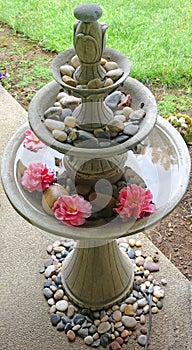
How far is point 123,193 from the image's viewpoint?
1564 millimetres

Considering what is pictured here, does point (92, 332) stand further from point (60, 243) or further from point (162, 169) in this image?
point (162, 169)

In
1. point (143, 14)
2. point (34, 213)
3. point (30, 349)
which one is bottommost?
point (30, 349)

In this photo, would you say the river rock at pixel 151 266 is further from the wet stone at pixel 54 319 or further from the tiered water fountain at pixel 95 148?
the wet stone at pixel 54 319

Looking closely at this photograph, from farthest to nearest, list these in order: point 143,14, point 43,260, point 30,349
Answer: point 143,14 → point 43,260 → point 30,349

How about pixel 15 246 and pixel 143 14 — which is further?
pixel 143 14

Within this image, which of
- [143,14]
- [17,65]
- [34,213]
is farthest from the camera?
[143,14]

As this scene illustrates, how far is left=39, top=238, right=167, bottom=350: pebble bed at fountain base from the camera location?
6.29ft

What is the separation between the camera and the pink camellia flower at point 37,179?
1.63 metres

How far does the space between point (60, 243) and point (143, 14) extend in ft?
6.79

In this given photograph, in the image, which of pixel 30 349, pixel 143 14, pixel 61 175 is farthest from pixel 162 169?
pixel 143 14

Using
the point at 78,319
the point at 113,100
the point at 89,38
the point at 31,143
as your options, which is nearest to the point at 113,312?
the point at 78,319

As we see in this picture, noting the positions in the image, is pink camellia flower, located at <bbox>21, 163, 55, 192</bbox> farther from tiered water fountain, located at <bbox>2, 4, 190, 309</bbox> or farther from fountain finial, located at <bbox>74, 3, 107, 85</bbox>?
fountain finial, located at <bbox>74, 3, 107, 85</bbox>

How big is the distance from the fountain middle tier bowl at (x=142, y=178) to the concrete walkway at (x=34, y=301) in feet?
1.59

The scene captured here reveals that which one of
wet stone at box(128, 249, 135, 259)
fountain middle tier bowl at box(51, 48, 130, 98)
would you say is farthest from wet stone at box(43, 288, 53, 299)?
fountain middle tier bowl at box(51, 48, 130, 98)
